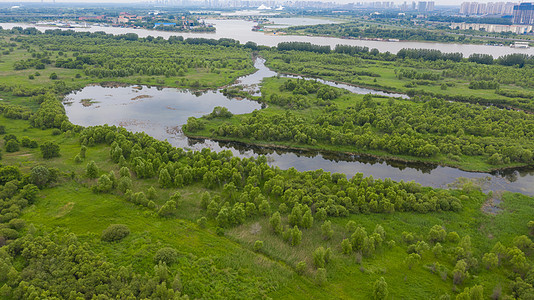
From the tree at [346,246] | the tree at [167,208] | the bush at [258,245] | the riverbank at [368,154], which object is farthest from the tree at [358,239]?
the riverbank at [368,154]

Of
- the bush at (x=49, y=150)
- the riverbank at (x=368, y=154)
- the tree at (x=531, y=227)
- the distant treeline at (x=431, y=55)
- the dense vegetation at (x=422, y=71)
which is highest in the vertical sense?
the distant treeline at (x=431, y=55)

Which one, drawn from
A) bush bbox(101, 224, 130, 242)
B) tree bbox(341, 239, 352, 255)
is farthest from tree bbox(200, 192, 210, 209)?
tree bbox(341, 239, 352, 255)

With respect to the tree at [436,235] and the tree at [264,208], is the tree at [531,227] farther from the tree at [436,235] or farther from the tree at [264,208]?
the tree at [264,208]

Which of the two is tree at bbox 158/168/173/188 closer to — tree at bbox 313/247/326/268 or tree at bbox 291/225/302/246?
tree at bbox 291/225/302/246

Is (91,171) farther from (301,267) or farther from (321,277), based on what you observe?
(321,277)

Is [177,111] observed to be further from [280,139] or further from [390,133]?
[390,133]

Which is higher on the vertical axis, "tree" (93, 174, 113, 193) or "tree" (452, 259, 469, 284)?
"tree" (93, 174, 113, 193)
